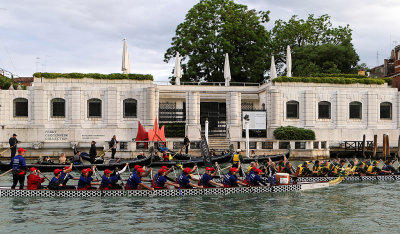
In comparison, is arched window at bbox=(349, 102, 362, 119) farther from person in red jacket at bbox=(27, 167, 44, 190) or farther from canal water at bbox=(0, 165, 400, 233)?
person in red jacket at bbox=(27, 167, 44, 190)

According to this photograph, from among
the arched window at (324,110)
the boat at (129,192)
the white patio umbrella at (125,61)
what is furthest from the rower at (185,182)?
the arched window at (324,110)

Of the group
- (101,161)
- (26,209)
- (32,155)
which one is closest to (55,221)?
(26,209)

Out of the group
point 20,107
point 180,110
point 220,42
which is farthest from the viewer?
point 220,42

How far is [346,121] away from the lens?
4494 cm

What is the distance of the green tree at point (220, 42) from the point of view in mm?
55344

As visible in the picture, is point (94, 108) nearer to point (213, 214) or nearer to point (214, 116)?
point (214, 116)

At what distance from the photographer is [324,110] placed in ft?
148

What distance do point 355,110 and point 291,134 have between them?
27.6ft

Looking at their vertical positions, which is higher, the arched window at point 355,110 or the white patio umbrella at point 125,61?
the white patio umbrella at point 125,61

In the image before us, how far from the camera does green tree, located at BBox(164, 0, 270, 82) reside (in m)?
55.3

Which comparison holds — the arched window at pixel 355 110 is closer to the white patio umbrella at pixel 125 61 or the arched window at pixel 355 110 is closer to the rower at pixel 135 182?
Answer: the white patio umbrella at pixel 125 61

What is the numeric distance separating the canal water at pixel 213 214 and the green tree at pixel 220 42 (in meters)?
35.4

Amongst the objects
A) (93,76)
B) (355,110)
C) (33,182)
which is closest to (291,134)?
(355,110)

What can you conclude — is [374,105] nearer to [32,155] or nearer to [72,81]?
[72,81]
